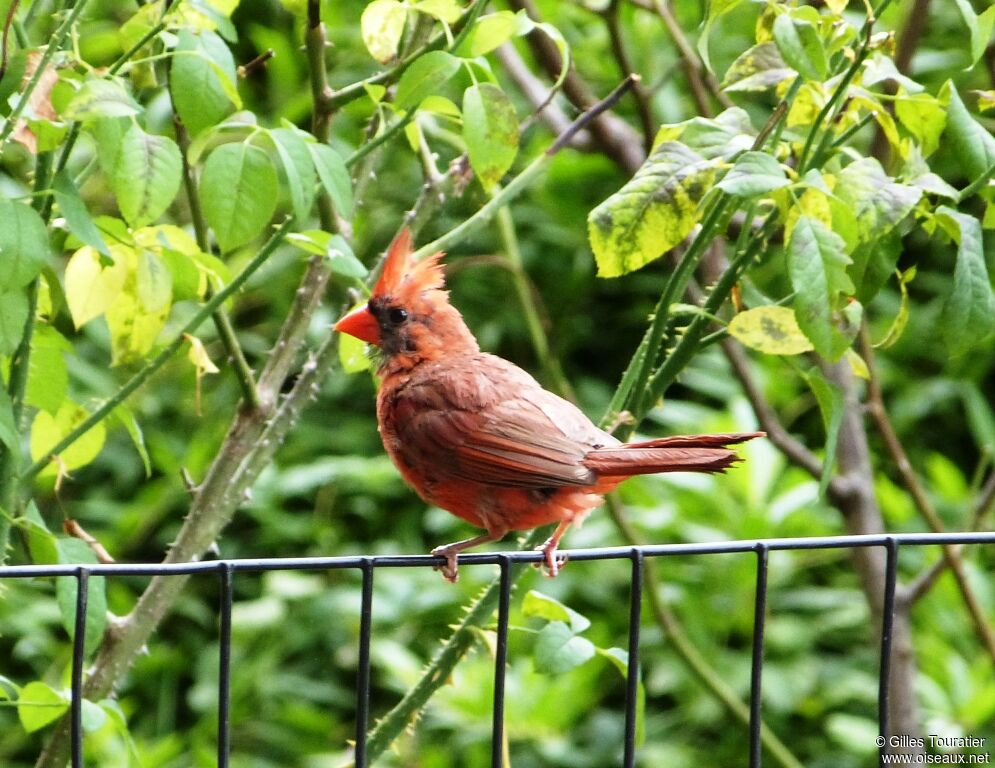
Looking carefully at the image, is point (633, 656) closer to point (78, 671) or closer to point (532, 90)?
point (78, 671)

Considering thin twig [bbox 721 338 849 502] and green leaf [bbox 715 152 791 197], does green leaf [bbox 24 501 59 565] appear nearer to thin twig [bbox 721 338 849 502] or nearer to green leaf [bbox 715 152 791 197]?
green leaf [bbox 715 152 791 197]

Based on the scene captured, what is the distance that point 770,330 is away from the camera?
1.50 m

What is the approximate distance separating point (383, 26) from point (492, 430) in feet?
1.91

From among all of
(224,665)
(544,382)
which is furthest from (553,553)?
(544,382)

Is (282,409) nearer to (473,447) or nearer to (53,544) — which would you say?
(473,447)

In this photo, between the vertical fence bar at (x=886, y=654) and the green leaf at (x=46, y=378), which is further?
the green leaf at (x=46, y=378)

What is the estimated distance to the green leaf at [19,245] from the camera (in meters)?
1.27

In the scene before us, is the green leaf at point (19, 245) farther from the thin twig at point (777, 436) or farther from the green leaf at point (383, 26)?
the thin twig at point (777, 436)

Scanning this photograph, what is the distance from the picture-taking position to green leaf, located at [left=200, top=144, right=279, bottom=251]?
1324 mm

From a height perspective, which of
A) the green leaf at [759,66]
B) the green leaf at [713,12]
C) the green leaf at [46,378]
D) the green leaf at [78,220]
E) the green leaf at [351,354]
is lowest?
the green leaf at [351,354]

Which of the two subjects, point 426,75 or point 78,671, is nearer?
point 78,671

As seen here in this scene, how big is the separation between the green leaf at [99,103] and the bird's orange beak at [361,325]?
0.60m

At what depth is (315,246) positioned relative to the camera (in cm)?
145

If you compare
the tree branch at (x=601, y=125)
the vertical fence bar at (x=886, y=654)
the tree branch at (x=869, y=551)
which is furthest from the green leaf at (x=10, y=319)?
the tree branch at (x=869, y=551)
